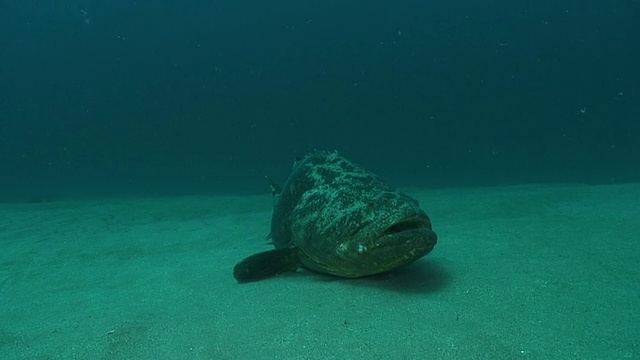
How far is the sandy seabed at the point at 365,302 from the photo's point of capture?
9.15 ft

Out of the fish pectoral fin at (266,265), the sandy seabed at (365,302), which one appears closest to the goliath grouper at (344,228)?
the fish pectoral fin at (266,265)

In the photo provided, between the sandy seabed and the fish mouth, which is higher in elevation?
the fish mouth

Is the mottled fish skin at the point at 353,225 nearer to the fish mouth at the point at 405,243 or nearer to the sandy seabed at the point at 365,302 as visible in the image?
the fish mouth at the point at 405,243

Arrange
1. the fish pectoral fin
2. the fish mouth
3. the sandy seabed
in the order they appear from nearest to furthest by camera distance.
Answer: the sandy seabed, the fish mouth, the fish pectoral fin

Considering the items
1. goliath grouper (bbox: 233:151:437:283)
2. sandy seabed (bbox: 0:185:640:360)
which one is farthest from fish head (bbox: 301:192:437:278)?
sandy seabed (bbox: 0:185:640:360)

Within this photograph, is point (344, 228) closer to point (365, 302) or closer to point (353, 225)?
point (353, 225)

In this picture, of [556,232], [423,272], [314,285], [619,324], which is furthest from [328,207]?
[556,232]

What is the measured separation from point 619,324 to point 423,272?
5.39 ft

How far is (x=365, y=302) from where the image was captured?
3523mm

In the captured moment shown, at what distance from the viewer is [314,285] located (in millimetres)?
4023

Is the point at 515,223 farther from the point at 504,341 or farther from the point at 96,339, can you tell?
the point at 96,339

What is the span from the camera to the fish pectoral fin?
14.4ft

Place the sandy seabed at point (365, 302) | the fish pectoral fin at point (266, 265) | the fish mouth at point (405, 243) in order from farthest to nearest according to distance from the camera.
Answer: the fish pectoral fin at point (266, 265)
the fish mouth at point (405, 243)
the sandy seabed at point (365, 302)

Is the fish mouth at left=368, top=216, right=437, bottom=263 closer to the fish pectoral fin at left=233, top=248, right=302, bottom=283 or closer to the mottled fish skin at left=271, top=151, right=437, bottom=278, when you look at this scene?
the mottled fish skin at left=271, top=151, right=437, bottom=278
